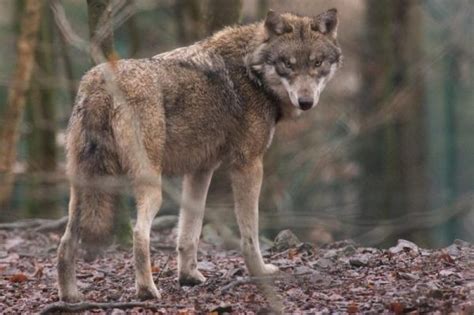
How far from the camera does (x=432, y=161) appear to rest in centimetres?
1570

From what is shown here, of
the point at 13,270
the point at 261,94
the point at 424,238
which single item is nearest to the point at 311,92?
the point at 261,94

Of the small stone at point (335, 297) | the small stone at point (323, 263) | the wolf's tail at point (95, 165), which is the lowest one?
the small stone at point (335, 297)

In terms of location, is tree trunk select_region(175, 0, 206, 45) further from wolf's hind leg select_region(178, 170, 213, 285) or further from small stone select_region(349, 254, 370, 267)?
small stone select_region(349, 254, 370, 267)

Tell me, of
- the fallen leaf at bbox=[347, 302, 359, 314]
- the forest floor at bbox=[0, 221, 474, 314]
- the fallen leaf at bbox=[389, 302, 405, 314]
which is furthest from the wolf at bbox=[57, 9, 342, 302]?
the fallen leaf at bbox=[389, 302, 405, 314]

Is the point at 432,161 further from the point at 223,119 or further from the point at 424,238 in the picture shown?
the point at 223,119

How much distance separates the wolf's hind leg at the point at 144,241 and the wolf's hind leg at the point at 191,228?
668mm

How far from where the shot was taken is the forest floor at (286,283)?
6523 millimetres

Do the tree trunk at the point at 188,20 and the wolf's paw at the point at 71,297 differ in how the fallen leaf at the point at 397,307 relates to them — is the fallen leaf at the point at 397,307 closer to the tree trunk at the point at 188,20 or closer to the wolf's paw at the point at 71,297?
the wolf's paw at the point at 71,297

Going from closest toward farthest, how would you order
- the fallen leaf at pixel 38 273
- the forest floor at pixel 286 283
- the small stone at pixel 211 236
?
the forest floor at pixel 286 283 → the fallen leaf at pixel 38 273 → the small stone at pixel 211 236

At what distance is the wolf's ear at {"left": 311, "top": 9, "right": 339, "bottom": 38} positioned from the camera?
8305 millimetres

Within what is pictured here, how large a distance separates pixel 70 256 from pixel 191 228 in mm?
1196

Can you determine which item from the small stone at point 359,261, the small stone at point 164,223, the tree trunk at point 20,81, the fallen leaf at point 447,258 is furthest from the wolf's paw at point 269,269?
the small stone at point 164,223

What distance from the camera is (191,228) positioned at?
798 centimetres

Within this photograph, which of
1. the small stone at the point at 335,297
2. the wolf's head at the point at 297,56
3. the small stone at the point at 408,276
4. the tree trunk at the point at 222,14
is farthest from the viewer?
the tree trunk at the point at 222,14
